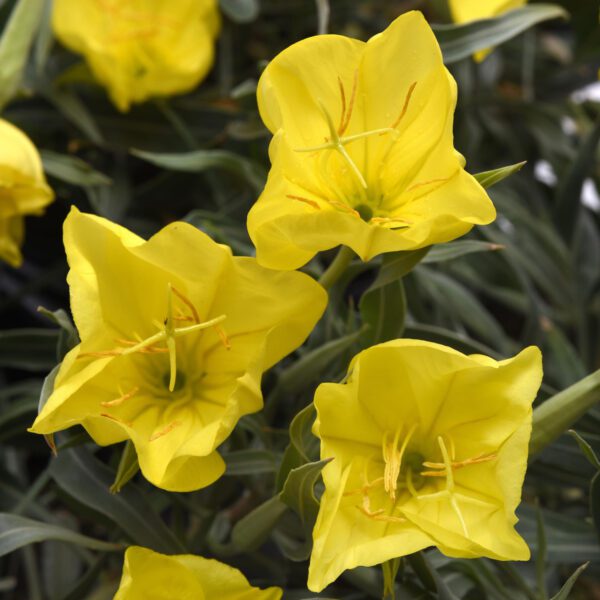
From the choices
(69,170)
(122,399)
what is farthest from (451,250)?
(69,170)

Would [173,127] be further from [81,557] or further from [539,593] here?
[539,593]

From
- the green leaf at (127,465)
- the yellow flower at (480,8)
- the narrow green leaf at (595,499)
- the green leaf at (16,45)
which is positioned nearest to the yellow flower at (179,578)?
the green leaf at (127,465)

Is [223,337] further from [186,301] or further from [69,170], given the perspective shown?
[69,170]

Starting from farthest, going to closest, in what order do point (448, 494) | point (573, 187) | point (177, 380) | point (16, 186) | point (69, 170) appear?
point (573, 187)
point (69, 170)
point (16, 186)
point (177, 380)
point (448, 494)

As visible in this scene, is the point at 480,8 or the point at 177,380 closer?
the point at 177,380

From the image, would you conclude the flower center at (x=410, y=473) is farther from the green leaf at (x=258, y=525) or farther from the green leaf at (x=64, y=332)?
the green leaf at (x=64, y=332)

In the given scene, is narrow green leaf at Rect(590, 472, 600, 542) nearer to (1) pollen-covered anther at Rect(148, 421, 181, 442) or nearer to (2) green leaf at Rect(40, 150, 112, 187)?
(1) pollen-covered anther at Rect(148, 421, 181, 442)

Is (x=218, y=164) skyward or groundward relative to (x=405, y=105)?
groundward
